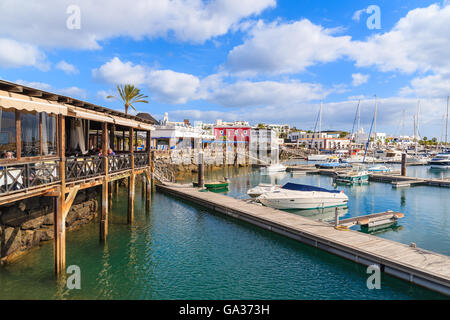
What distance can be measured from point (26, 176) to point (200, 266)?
837 cm

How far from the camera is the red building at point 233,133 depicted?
311ft

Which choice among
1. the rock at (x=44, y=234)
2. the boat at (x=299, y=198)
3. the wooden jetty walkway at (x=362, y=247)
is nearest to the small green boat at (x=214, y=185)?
the boat at (x=299, y=198)

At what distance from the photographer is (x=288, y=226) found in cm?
1698

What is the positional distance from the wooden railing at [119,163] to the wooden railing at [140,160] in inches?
41.6

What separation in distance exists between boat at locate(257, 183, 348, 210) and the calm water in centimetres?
444

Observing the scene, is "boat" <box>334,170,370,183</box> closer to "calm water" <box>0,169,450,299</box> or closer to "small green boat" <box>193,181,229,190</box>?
"small green boat" <box>193,181,229,190</box>

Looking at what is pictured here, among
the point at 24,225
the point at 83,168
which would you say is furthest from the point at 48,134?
the point at 24,225

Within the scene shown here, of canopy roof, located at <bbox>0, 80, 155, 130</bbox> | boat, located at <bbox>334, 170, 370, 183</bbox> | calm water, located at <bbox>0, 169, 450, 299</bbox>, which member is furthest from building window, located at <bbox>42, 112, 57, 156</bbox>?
boat, located at <bbox>334, 170, 370, 183</bbox>

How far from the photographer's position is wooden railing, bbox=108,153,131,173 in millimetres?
16972

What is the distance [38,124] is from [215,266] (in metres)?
10.9

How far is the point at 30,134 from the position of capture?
12.7 metres

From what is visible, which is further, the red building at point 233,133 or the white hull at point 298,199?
the red building at point 233,133

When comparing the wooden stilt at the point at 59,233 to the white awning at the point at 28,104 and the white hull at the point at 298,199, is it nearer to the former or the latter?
the white awning at the point at 28,104
